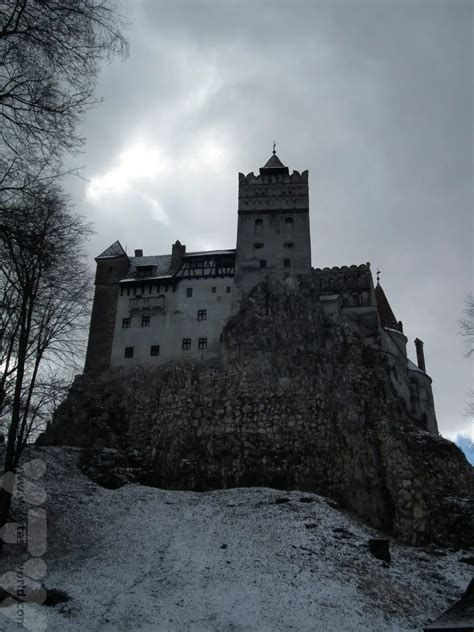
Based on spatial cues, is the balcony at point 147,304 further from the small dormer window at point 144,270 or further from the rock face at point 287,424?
the rock face at point 287,424

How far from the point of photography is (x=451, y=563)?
1132 inches

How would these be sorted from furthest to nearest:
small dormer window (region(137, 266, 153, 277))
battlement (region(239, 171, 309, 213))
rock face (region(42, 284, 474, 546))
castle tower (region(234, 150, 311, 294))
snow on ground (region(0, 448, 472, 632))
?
1. battlement (region(239, 171, 309, 213))
2. small dormer window (region(137, 266, 153, 277))
3. castle tower (region(234, 150, 311, 294))
4. rock face (region(42, 284, 474, 546))
5. snow on ground (region(0, 448, 472, 632))

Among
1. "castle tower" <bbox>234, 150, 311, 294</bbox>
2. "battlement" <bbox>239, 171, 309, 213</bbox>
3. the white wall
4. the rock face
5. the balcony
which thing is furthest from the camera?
"battlement" <bbox>239, 171, 309, 213</bbox>

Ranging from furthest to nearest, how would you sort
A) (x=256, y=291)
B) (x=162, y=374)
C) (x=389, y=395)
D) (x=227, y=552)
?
(x=256, y=291) → (x=162, y=374) → (x=389, y=395) → (x=227, y=552)

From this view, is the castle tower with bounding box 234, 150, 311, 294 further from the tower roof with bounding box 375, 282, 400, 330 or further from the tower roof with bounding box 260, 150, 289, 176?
the tower roof with bounding box 375, 282, 400, 330

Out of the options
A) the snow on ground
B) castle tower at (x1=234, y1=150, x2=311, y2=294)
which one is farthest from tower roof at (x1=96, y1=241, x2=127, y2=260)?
the snow on ground

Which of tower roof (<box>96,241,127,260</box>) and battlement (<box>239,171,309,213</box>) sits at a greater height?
battlement (<box>239,171,309,213</box>)

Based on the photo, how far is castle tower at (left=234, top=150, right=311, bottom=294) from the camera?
4578cm

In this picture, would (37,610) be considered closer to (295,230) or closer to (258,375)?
(258,375)

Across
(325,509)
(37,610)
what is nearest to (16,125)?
(37,610)

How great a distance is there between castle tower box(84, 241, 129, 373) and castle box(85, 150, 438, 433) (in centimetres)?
8

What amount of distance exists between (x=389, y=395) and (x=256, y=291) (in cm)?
1330

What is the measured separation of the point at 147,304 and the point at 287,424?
1600 centimetres

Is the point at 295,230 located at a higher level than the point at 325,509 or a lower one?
higher
